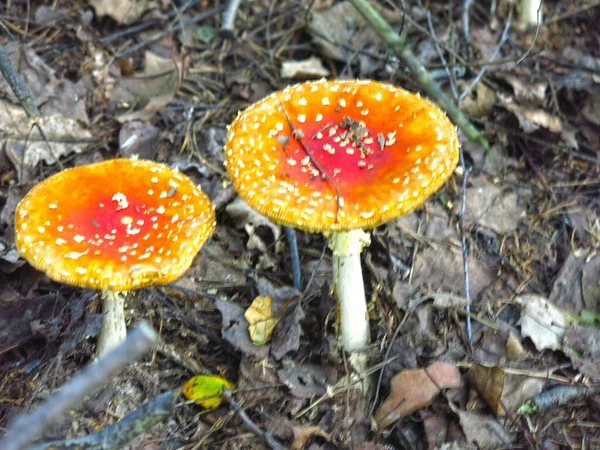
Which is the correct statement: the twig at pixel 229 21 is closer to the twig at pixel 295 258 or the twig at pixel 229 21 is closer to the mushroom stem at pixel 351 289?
the twig at pixel 295 258

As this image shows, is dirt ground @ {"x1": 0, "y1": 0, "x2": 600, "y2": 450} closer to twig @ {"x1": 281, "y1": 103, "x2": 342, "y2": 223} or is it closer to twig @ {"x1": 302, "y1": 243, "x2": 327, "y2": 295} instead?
twig @ {"x1": 302, "y1": 243, "x2": 327, "y2": 295}

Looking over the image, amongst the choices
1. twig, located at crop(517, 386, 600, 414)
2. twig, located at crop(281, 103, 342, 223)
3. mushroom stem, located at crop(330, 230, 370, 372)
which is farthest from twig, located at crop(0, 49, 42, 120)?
twig, located at crop(517, 386, 600, 414)

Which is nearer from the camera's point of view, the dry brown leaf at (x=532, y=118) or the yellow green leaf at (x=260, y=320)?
the yellow green leaf at (x=260, y=320)

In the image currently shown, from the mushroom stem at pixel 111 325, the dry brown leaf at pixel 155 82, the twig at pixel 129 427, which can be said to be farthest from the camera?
the dry brown leaf at pixel 155 82

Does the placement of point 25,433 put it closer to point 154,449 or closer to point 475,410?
point 154,449

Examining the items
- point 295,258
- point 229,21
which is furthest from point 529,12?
point 295,258

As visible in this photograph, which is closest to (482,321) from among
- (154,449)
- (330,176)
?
(330,176)

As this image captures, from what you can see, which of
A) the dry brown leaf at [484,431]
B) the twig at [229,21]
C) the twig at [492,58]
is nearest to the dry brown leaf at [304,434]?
the dry brown leaf at [484,431]
